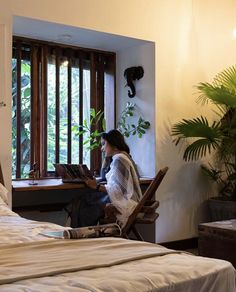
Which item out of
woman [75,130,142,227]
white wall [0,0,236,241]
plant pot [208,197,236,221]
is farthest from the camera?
plant pot [208,197,236,221]

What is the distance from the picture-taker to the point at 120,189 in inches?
148

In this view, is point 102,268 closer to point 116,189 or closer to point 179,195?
point 116,189

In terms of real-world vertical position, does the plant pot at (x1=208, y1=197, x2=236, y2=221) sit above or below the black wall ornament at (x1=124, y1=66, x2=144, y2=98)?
below

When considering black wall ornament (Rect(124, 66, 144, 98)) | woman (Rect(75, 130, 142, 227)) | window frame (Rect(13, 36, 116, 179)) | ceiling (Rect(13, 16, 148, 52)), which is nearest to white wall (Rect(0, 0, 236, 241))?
ceiling (Rect(13, 16, 148, 52))

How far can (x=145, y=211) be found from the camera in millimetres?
3660

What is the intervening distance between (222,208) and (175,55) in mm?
1614

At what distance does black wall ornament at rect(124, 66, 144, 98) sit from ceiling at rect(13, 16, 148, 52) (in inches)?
9.9

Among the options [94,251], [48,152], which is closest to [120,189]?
[48,152]

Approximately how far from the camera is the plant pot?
4.46 m

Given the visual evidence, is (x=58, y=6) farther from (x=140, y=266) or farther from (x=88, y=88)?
(x=140, y=266)

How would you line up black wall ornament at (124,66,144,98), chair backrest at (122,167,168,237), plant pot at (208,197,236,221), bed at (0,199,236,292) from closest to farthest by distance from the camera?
bed at (0,199,236,292) < chair backrest at (122,167,168,237) < plant pot at (208,197,236,221) < black wall ornament at (124,66,144,98)

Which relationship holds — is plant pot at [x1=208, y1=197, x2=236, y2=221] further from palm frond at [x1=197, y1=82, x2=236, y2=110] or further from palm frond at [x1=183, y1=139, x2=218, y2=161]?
palm frond at [x1=197, y1=82, x2=236, y2=110]

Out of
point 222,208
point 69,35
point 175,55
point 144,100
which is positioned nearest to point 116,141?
point 144,100

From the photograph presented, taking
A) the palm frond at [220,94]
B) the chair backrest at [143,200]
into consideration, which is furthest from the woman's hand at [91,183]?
the palm frond at [220,94]
